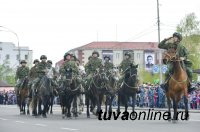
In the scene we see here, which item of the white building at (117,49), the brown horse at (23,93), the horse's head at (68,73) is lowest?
the brown horse at (23,93)

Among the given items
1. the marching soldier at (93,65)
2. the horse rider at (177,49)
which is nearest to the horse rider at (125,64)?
the marching soldier at (93,65)

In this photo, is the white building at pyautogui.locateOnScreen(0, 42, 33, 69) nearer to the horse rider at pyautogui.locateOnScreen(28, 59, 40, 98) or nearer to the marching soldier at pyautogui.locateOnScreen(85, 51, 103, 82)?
the horse rider at pyautogui.locateOnScreen(28, 59, 40, 98)

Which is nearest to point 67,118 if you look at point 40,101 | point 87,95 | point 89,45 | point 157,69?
point 87,95

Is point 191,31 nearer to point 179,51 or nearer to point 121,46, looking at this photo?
point 121,46

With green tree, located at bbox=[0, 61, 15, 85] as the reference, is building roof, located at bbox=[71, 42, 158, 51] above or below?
above

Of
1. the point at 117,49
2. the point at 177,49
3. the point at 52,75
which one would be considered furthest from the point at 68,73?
the point at 117,49

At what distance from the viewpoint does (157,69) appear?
43.8 metres

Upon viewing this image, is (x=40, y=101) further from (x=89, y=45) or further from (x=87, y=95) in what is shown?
(x=89, y=45)

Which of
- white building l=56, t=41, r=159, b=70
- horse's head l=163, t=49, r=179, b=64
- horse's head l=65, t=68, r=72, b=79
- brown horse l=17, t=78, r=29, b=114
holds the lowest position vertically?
brown horse l=17, t=78, r=29, b=114

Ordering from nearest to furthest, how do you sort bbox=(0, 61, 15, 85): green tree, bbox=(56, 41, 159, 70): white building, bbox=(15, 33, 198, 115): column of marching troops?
bbox=(15, 33, 198, 115): column of marching troops → bbox=(0, 61, 15, 85): green tree → bbox=(56, 41, 159, 70): white building

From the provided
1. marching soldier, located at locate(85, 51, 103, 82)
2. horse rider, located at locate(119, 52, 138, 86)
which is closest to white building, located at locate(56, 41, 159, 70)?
horse rider, located at locate(119, 52, 138, 86)

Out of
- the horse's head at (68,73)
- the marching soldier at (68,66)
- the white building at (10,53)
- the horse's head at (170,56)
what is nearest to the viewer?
the horse's head at (170,56)

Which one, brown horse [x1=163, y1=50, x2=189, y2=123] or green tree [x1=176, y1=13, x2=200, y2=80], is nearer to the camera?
brown horse [x1=163, y1=50, x2=189, y2=123]

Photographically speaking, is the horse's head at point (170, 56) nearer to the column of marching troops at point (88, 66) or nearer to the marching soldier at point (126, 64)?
the column of marching troops at point (88, 66)
